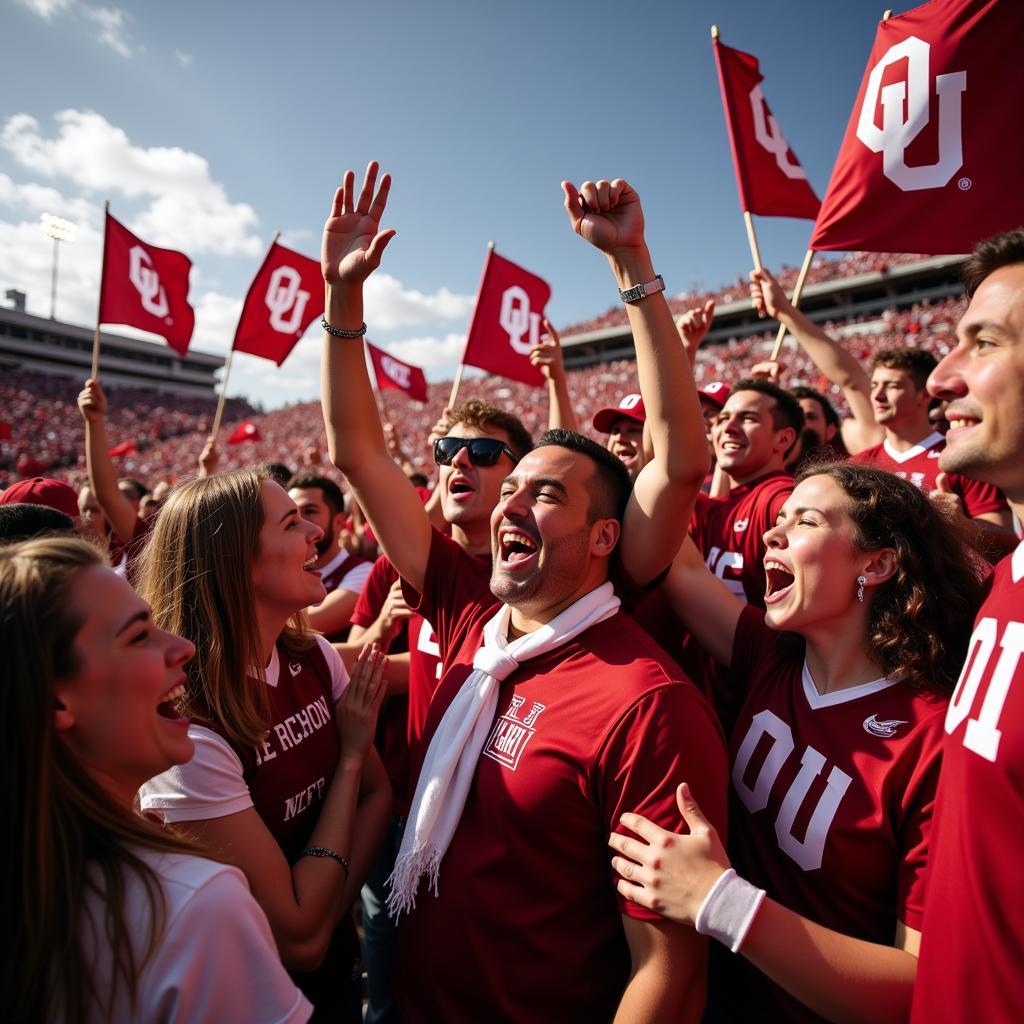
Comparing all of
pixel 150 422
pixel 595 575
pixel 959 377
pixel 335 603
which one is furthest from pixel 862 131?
pixel 150 422

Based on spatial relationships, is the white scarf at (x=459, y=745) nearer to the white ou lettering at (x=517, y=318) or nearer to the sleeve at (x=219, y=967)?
the sleeve at (x=219, y=967)

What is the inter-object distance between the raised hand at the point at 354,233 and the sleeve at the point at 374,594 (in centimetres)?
147

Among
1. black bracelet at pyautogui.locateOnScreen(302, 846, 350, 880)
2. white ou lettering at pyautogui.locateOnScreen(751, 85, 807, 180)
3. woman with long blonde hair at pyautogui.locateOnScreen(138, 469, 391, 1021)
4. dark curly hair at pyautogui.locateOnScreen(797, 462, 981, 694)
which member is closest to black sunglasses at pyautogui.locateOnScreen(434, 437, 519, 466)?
woman with long blonde hair at pyautogui.locateOnScreen(138, 469, 391, 1021)

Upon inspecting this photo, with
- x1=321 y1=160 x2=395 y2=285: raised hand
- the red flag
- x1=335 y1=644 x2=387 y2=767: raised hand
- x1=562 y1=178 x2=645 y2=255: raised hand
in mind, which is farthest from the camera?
the red flag

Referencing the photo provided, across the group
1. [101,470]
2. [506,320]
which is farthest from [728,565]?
[101,470]

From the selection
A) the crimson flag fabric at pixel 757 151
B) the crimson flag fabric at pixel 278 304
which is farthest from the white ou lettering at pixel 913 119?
the crimson flag fabric at pixel 278 304

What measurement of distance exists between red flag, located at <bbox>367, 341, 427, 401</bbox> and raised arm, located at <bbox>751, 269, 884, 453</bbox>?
584cm

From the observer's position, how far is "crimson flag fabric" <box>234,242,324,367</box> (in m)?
6.38

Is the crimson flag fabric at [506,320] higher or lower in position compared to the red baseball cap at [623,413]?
higher

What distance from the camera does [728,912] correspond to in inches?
54.4

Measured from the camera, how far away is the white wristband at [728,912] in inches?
54.1

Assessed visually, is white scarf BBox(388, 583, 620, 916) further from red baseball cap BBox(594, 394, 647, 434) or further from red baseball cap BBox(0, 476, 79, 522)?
red baseball cap BBox(0, 476, 79, 522)

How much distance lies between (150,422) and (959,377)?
5404 centimetres

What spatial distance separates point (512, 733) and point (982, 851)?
41.2 inches
